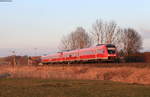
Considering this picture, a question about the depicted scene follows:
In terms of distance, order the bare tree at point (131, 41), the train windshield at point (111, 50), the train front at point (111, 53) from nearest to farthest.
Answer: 1. the train front at point (111, 53)
2. the train windshield at point (111, 50)
3. the bare tree at point (131, 41)

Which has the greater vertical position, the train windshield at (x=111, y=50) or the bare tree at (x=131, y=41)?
the bare tree at (x=131, y=41)

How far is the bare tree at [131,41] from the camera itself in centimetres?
8421

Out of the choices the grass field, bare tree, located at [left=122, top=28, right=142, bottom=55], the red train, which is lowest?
the grass field

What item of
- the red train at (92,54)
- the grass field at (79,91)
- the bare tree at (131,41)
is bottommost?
the grass field at (79,91)

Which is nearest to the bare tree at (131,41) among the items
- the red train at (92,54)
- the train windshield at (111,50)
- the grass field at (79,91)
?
the red train at (92,54)

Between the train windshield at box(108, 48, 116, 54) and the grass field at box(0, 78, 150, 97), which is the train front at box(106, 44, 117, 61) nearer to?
the train windshield at box(108, 48, 116, 54)

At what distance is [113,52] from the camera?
4566 centimetres

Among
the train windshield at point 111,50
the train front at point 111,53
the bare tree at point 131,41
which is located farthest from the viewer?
the bare tree at point 131,41

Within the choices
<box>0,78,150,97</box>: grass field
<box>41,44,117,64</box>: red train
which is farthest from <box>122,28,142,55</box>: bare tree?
<box>0,78,150,97</box>: grass field

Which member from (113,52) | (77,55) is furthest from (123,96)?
(77,55)

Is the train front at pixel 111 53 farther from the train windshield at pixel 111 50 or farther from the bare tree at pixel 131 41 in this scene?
the bare tree at pixel 131 41

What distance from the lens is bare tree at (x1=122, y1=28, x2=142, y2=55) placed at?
8421 centimetres

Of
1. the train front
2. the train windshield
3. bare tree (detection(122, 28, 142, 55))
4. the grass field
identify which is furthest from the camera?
bare tree (detection(122, 28, 142, 55))

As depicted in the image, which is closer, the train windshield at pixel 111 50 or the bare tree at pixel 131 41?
the train windshield at pixel 111 50
